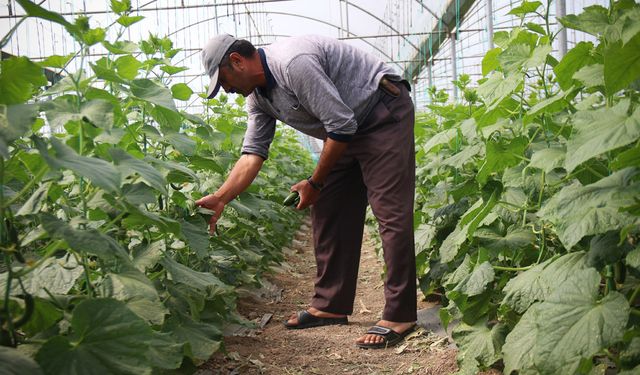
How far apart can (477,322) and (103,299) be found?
153 cm

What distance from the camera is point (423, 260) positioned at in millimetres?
3834

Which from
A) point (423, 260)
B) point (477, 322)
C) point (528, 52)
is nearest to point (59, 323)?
point (477, 322)

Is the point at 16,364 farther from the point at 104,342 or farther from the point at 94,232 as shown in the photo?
the point at 94,232

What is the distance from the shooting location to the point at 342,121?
3.07 meters

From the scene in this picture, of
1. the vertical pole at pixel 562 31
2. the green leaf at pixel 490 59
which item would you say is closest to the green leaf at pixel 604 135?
the green leaf at pixel 490 59

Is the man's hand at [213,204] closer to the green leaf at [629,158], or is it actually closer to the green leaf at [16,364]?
the green leaf at [16,364]

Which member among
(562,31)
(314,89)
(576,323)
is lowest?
(576,323)

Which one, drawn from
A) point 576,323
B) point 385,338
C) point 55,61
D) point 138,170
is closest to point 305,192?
point 385,338

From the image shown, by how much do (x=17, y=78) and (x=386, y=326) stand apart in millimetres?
2309

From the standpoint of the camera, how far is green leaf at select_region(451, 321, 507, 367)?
7.63 feet

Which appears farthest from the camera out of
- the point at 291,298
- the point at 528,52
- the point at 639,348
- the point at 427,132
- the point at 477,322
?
the point at 427,132

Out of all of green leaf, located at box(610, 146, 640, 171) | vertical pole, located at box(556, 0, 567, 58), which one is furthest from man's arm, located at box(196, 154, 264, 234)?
vertical pole, located at box(556, 0, 567, 58)

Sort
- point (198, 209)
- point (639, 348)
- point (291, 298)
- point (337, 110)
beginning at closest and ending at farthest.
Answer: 1. point (639, 348)
2. point (198, 209)
3. point (337, 110)
4. point (291, 298)

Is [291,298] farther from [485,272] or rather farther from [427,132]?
[485,272]
